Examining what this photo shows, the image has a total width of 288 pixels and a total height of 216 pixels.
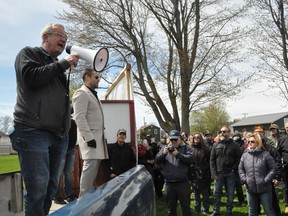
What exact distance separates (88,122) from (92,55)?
1700mm

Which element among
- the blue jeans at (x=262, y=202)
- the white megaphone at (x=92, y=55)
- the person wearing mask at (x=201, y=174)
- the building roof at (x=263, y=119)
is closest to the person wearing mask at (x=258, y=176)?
the blue jeans at (x=262, y=202)

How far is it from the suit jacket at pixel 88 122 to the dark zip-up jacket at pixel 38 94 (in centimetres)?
164

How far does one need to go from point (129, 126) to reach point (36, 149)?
11.2ft

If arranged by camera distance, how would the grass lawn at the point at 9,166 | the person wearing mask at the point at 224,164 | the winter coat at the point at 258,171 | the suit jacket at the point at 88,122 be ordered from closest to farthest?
the suit jacket at the point at 88,122, the winter coat at the point at 258,171, the person wearing mask at the point at 224,164, the grass lawn at the point at 9,166

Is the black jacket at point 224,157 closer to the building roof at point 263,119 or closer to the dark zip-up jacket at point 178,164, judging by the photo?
the dark zip-up jacket at point 178,164

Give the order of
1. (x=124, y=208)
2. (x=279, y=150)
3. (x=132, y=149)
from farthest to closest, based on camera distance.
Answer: (x=279, y=150) → (x=132, y=149) → (x=124, y=208)

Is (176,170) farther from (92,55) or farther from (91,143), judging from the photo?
(92,55)

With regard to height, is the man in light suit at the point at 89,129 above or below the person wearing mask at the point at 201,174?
above

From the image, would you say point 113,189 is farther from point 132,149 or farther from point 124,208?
point 132,149

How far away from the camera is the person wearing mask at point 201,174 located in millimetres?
8227

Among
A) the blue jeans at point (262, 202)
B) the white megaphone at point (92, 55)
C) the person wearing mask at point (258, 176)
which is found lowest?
the blue jeans at point (262, 202)

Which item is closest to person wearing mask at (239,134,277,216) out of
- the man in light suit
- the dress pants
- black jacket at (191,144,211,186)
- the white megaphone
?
black jacket at (191,144,211,186)

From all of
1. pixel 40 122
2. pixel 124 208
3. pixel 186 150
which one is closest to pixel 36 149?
pixel 40 122

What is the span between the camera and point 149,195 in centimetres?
203
